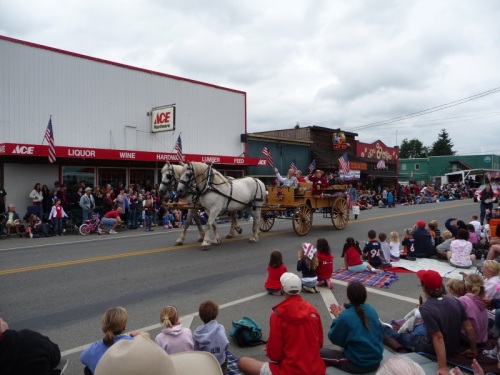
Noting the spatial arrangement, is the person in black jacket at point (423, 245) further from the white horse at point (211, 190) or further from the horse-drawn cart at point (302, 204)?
the white horse at point (211, 190)

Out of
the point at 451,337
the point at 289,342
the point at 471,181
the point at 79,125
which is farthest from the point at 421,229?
the point at 471,181

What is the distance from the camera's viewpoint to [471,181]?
54.1m

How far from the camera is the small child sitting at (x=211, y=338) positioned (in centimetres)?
421

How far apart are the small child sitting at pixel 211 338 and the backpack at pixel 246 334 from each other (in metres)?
0.80

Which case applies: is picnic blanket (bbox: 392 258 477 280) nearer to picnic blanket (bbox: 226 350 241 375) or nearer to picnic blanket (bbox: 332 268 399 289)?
picnic blanket (bbox: 332 268 399 289)

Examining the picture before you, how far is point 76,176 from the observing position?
2005cm

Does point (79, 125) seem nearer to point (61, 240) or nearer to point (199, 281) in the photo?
point (61, 240)

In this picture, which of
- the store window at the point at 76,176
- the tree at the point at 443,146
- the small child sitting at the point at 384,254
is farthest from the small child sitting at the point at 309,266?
the tree at the point at 443,146

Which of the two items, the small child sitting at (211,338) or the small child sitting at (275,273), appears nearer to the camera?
the small child sitting at (211,338)

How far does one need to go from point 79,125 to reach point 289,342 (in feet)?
63.4

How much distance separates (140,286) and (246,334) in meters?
3.23

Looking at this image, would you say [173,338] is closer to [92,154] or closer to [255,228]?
[255,228]

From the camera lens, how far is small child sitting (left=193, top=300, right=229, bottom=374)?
4215mm

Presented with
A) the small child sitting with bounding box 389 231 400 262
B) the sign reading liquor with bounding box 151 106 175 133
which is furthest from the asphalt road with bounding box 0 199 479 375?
the sign reading liquor with bounding box 151 106 175 133
